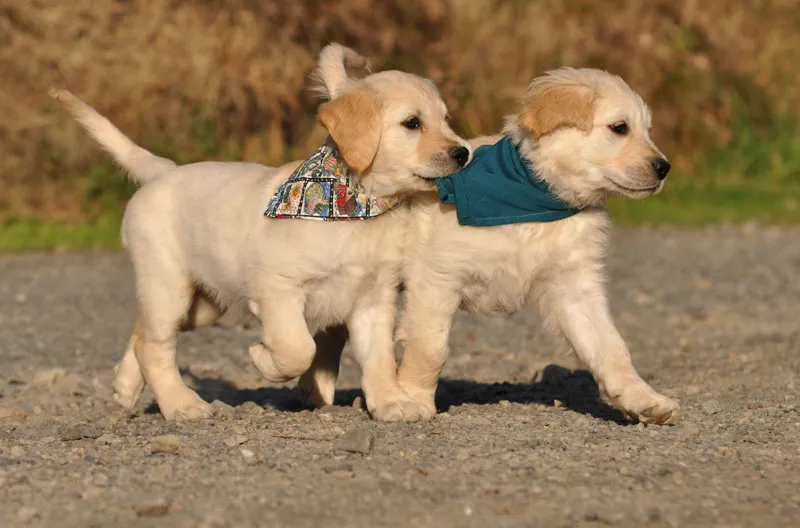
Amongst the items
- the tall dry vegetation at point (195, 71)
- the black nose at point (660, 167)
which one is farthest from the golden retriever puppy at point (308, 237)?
the tall dry vegetation at point (195, 71)

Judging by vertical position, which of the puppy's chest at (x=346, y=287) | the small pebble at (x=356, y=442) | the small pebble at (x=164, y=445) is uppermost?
the puppy's chest at (x=346, y=287)

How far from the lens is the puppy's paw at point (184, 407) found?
222 inches

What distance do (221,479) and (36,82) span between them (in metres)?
9.83

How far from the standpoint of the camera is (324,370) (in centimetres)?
609

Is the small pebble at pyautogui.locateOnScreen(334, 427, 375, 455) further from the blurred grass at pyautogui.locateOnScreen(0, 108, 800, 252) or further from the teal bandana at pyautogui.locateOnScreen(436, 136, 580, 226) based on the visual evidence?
the blurred grass at pyautogui.locateOnScreen(0, 108, 800, 252)

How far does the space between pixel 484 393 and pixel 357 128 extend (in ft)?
5.63

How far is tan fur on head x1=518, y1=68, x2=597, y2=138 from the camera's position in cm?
518

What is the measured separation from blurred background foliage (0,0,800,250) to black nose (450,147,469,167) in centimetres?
709

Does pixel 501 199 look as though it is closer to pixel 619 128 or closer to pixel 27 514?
pixel 619 128

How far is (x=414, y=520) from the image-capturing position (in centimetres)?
372

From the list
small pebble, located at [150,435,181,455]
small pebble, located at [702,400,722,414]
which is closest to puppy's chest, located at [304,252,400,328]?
small pebble, located at [150,435,181,455]

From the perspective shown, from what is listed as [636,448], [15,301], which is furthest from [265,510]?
[15,301]

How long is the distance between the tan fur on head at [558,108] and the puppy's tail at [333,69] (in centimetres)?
88

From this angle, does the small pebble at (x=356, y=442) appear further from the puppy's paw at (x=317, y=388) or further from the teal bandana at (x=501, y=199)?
the puppy's paw at (x=317, y=388)
